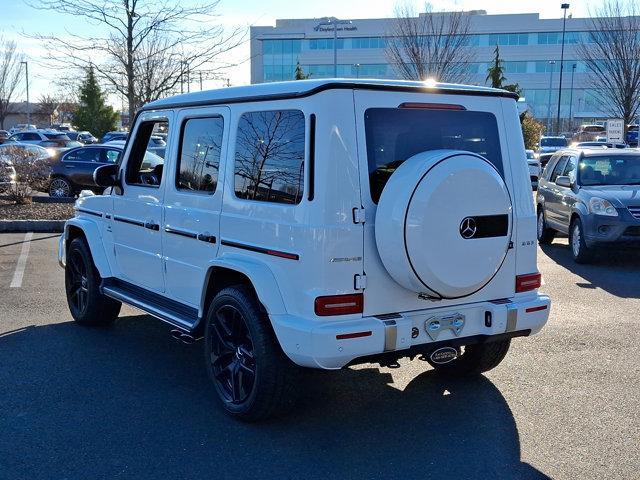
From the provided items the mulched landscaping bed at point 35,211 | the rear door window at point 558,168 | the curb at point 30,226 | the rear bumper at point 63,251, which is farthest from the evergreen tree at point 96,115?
the rear bumper at point 63,251

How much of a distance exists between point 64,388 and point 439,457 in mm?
2797

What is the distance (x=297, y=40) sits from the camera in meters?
71.9

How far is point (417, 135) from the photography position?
4371 mm

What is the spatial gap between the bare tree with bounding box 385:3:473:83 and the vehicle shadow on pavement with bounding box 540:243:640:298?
59.9 feet

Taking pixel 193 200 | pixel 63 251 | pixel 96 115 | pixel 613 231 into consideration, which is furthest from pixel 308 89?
pixel 96 115

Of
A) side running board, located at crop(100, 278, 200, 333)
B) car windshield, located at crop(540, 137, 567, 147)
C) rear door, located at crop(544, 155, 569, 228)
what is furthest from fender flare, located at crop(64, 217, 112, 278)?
car windshield, located at crop(540, 137, 567, 147)

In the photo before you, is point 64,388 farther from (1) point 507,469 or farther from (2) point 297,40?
→ (2) point 297,40

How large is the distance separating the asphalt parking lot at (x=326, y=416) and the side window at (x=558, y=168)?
568 centimetres

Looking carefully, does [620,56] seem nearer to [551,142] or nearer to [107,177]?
[551,142]

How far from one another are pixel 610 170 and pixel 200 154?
8024mm

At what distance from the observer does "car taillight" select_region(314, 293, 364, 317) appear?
13.1ft

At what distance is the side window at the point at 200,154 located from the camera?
4938 millimetres

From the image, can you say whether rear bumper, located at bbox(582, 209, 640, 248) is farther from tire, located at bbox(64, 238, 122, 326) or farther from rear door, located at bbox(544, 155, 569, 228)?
tire, located at bbox(64, 238, 122, 326)

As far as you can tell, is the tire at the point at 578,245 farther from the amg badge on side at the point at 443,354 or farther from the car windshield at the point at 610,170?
the amg badge on side at the point at 443,354
